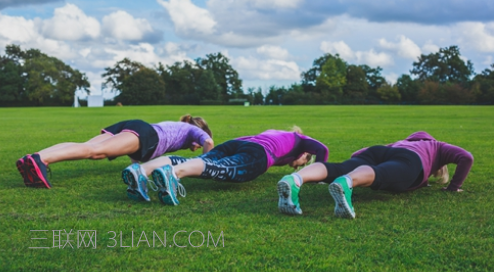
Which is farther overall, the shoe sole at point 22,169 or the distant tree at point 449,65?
the distant tree at point 449,65

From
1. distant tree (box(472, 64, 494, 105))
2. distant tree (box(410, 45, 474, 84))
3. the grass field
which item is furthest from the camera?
distant tree (box(410, 45, 474, 84))

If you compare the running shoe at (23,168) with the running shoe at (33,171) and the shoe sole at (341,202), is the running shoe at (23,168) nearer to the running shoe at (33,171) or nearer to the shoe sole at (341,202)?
the running shoe at (33,171)

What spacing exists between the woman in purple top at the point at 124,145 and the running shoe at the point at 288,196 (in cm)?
238

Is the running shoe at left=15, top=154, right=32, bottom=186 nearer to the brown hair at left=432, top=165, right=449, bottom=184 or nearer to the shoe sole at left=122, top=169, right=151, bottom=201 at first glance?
the shoe sole at left=122, top=169, right=151, bottom=201

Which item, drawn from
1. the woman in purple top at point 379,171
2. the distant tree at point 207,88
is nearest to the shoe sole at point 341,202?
the woman in purple top at point 379,171

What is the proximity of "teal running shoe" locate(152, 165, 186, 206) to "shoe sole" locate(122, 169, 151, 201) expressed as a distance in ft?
0.90

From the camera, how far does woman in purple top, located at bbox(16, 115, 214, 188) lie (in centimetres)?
614

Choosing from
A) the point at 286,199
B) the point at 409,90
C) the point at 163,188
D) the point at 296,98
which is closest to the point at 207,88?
the point at 296,98

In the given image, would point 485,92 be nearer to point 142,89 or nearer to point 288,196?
point 142,89

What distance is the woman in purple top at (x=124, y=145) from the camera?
20.2 ft

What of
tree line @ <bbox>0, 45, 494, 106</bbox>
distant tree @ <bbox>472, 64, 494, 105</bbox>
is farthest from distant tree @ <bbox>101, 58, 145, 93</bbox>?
distant tree @ <bbox>472, 64, 494, 105</bbox>

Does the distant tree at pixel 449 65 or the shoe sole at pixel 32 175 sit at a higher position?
the distant tree at pixel 449 65

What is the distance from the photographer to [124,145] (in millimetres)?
6438

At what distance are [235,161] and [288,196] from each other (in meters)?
1.13
